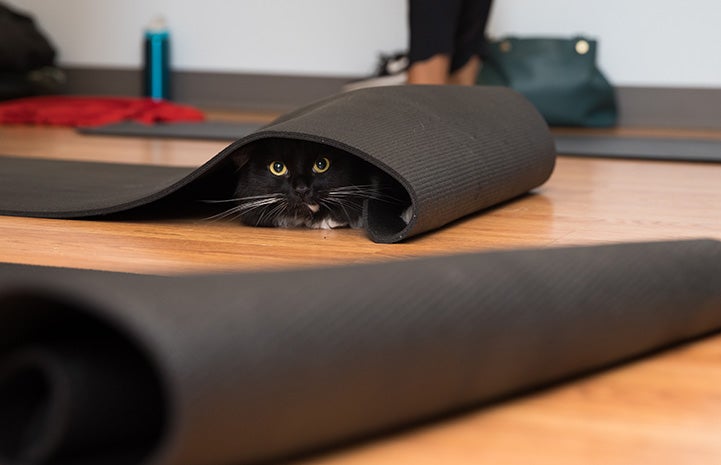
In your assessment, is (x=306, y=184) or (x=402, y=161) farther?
(x=306, y=184)

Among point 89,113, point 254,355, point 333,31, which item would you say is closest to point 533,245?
point 254,355

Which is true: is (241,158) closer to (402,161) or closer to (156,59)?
(402,161)

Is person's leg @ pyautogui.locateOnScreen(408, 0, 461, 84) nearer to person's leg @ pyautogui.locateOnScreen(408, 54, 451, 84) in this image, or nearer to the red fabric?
person's leg @ pyautogui.locateOnScreen(408, 54, 451, 84)

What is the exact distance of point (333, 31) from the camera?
4.80 metres

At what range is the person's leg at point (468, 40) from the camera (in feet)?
13.6

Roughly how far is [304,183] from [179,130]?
206 cm

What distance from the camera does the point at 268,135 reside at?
1727 mm

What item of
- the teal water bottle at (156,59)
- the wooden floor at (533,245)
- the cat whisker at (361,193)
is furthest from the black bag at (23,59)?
the cat whisker at (361,193)

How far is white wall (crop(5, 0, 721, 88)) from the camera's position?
14.1 feet

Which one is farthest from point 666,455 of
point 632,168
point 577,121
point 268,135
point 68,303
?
point 577,121

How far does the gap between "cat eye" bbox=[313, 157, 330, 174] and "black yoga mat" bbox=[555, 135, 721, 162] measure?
1.60 m

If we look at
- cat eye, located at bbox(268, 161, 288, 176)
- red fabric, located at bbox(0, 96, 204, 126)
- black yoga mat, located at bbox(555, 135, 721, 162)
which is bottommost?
black yoga mat, located at bbox(555, 135, 721, 162)

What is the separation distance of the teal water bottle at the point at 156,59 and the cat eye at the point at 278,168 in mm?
3266

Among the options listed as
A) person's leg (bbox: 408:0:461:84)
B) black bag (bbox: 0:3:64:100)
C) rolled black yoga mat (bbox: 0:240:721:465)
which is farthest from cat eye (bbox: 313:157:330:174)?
black bag (bbox: 0:3:64:100)
